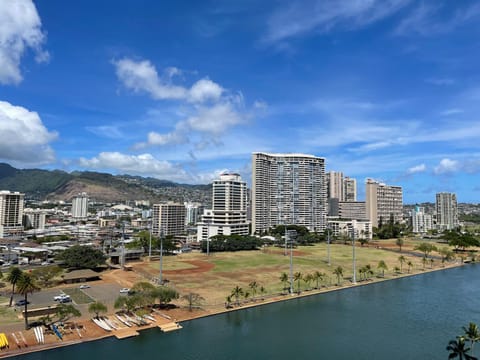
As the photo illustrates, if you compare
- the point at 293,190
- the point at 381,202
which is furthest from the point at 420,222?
the point at 293,190

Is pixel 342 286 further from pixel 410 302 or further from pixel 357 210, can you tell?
pixel 357 210

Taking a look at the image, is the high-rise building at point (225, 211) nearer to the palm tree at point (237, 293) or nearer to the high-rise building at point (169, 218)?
the high-rise building at point (169, 218)

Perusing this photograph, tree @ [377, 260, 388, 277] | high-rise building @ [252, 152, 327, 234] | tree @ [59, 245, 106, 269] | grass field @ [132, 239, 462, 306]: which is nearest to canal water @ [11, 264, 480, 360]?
grass field @ [132, 239, 462, 306]

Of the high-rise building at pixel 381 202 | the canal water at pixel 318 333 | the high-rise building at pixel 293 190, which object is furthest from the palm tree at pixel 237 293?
the high-rise building at pixel 381 202

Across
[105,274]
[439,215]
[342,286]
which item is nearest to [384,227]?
[439,215]

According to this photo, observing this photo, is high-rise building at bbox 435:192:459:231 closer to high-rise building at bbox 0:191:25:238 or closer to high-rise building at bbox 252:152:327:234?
high-rise building at bbox 252:152:327:234

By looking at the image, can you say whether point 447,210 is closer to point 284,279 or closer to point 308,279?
point 308,279
